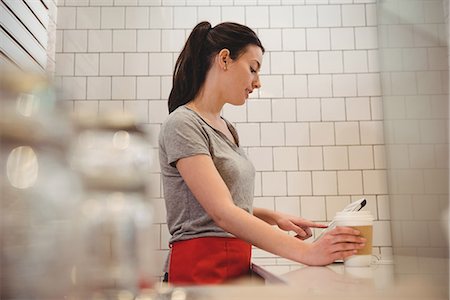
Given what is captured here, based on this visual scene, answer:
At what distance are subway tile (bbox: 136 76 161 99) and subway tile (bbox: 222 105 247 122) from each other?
25 centimetres

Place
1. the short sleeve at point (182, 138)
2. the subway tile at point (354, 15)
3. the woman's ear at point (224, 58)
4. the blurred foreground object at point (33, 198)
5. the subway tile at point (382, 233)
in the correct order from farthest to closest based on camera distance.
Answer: the subway tile at point (354, 15)
the subway tile at point (382, 233)
the woman's ear at point (224, 58)
the short sleeve at point (182, 138)
the blurred foreground object at point (33, 198)

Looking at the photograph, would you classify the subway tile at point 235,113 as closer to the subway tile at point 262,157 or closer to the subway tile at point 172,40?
the subway tile at point 262,157

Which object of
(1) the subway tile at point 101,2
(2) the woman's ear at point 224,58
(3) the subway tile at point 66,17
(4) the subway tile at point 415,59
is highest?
(1) the subway tile at point 101,2

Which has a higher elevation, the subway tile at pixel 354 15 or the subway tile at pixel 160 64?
the subway tile at pixel 354 15

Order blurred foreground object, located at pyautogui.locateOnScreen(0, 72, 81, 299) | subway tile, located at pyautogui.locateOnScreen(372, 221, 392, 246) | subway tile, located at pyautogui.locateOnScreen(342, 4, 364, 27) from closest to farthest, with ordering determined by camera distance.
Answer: blurred foreground object, located at pyautogui.locateOnScreen(0, 72, 81, 299), subway tile, located at pyautogui.locateOnScreen(372, 221, 392, 246), subway tile, located at pyautogui.locateOnScreen(342, 4, 364, 27)

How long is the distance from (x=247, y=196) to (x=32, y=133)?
82 centimetres

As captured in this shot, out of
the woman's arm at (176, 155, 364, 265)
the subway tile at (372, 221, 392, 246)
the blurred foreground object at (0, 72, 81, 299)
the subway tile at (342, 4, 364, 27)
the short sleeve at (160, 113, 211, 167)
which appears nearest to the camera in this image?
the blurred foreground object at (0, 72, 81, 299)

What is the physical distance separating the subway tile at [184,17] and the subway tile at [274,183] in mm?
623

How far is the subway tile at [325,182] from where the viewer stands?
1.78 meters

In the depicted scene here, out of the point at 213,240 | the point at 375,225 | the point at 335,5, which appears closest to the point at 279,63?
the point at 335,5

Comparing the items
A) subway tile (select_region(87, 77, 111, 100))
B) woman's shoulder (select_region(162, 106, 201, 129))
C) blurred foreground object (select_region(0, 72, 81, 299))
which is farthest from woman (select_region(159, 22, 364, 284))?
blurred foreground object (select_region(0, 72, 81, 299))

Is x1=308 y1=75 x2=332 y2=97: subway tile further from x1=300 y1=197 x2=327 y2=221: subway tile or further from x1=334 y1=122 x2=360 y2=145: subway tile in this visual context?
x1=300 y1=197 x2=327 y2=221: subway tile

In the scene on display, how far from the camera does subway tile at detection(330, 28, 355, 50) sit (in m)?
1.85

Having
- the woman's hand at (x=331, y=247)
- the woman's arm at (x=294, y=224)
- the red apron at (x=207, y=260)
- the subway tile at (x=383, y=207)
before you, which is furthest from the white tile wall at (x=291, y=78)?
the woman's hand at (x=331, y=247)
